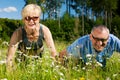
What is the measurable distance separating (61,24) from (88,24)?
5544 mm

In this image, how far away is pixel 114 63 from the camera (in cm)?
575

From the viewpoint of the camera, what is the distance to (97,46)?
5762 millimetres

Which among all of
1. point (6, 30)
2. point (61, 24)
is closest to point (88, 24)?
point (61, 24)

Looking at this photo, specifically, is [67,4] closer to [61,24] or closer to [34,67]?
[61,24]

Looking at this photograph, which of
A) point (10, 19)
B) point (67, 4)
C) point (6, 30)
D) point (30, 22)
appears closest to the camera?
point (30, 22)

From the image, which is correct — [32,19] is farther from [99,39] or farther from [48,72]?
[48,72]

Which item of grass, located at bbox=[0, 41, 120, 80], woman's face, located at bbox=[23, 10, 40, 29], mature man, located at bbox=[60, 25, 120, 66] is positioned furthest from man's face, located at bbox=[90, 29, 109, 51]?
woman's face, located at bbox=[23, 10, 40, 29]

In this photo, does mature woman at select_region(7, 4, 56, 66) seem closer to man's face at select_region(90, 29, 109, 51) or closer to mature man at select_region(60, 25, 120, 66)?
mature man at select_region(60, 25, 120, 66)

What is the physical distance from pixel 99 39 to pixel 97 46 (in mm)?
163

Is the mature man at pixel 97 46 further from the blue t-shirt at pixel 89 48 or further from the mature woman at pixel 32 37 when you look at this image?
the mature woman at pixel 32 37

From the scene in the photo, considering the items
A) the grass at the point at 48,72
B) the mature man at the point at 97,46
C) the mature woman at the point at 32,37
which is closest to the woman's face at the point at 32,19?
the mature woman at the point at 32,37

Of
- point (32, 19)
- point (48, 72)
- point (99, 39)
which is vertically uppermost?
point (32, 19)

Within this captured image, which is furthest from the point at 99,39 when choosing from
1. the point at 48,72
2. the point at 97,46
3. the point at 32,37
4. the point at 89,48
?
the point at 48,72

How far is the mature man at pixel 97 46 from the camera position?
18.5ft
